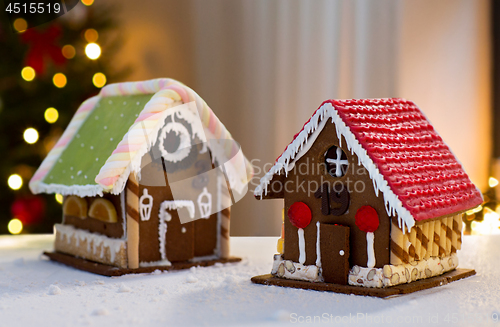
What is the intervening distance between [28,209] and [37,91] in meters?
0.85

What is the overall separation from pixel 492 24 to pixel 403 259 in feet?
13.3

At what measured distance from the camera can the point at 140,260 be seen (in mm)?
3078

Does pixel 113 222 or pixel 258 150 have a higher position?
pixel 258 150

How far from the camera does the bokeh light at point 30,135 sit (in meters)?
4.24

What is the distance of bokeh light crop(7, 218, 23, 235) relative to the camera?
436 cm

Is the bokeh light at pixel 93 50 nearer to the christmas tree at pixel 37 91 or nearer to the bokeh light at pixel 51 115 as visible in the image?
the christmas tree at pixel 37 91

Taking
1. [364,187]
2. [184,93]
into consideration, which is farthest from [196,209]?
[364,187]

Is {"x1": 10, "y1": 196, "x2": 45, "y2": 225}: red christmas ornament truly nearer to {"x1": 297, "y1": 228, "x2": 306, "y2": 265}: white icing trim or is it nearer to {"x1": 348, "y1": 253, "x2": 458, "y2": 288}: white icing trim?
{"x1": 297, "y1": 228, "x2": 306, "y2": 265}: white icing trim

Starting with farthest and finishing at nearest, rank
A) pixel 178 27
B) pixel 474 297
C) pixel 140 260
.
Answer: pixel 178 27
pixel 140 260
pixel 474 297

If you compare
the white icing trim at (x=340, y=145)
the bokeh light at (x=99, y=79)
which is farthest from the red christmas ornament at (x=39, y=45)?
the white icing trim at (x=340, y=145)

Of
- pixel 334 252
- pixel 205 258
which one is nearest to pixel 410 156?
Result: pixel 334 252

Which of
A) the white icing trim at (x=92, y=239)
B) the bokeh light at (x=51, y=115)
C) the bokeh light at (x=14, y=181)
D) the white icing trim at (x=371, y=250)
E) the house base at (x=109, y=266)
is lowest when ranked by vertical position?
the house base at (x=109, y=266)

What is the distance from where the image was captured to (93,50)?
4.35m

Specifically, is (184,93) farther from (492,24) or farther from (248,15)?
(492,24)
